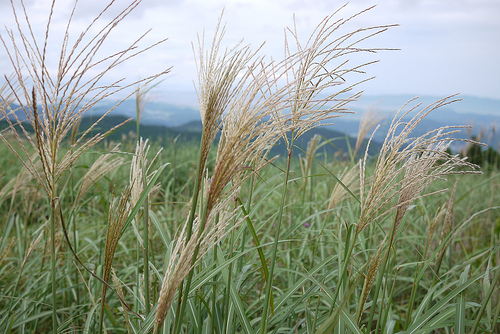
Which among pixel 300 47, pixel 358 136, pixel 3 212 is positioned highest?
pixel 300 47

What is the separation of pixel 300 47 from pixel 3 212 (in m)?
4.87

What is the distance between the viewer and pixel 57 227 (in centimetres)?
235

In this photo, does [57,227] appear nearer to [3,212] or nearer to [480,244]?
[3,212]

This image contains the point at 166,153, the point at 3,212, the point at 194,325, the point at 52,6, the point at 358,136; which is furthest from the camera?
the point at 166,153

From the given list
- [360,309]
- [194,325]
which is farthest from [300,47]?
[194,325]

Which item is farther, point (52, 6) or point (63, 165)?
point (63, 165)

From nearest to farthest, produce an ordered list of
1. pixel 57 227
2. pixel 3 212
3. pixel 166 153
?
pixel 57 227, pixel 3 212, pixel 166 153

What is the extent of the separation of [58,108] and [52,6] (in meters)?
0.27

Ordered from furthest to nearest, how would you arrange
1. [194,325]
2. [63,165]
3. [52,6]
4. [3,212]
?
1. [3,212]
2. [194,325]
3. [63,165]
4. [52,6]

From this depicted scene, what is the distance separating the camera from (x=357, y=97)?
107cm

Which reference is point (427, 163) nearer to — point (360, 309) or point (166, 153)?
point (360, 309)

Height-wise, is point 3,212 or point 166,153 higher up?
point 166,153

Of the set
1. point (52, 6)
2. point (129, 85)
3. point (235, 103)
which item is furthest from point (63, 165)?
point (235, 103)

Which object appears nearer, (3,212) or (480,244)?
(480,244)
